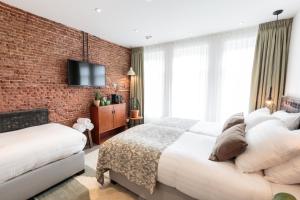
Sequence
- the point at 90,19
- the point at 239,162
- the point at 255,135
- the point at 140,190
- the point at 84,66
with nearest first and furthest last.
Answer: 1. the point at 239,162
2. the point at 255,135
3. the point at 140,190
4. the point at 90,19
5. the point at 84,66

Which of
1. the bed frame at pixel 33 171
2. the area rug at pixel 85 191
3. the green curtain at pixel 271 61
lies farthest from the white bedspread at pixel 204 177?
the green curtain at pixel 271 61

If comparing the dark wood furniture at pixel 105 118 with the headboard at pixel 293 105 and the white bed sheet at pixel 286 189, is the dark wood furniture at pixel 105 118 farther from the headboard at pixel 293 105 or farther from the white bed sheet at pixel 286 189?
the headboard at pixel 293 105

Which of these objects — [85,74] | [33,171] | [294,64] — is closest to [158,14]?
[85,74]

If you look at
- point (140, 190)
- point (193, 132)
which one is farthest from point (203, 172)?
point (193, 132)

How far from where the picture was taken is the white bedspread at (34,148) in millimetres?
1640

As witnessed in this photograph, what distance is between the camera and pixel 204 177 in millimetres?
1337

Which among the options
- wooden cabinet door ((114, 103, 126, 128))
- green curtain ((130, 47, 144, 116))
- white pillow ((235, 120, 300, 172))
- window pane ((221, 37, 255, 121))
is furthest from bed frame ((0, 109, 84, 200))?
window pane ((221, 37, 255, 121))

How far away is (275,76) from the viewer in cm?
301

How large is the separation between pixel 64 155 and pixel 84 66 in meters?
2.07

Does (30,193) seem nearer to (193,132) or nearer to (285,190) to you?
(193,132)

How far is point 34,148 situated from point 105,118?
2029 mm

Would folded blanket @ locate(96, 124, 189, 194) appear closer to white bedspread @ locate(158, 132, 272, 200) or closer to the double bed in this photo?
the double bed

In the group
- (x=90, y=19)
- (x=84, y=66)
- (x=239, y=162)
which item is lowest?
(x=239, y=162)

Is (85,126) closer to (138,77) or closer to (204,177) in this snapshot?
(138,77)
